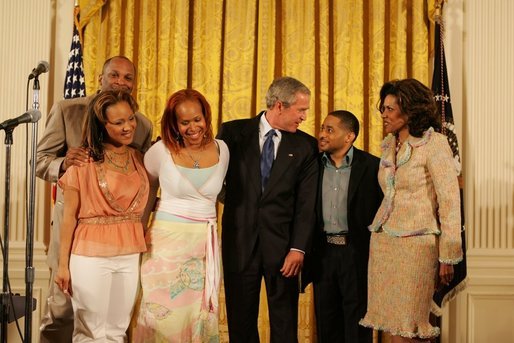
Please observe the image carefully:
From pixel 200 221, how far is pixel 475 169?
2.81 metres

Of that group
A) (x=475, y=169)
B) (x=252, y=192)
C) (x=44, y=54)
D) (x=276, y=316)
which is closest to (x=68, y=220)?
(x=252, y=192)

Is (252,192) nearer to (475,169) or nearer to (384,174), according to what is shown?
(384,174)

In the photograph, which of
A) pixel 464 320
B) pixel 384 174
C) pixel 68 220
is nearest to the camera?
pixel 68 220

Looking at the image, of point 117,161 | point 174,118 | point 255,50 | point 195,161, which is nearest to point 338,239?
point 195,161

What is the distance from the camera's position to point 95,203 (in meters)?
3.42

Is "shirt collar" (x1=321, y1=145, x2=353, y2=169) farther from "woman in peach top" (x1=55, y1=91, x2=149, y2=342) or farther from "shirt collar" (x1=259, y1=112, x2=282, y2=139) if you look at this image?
"woman in peach top" (x1=55, y1=91, x2=149, y2=342)

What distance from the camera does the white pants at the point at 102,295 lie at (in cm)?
337

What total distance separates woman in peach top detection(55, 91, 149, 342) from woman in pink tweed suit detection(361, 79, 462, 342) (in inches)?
52.0

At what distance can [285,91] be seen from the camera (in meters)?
4.12

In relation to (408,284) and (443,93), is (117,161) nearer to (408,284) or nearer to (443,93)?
(408,284)

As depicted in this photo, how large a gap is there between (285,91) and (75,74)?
6.64 ft

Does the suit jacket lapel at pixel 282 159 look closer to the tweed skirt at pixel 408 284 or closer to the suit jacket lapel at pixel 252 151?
the suit jacket lapel at pixel 252 151

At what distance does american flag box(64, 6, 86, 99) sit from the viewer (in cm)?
536

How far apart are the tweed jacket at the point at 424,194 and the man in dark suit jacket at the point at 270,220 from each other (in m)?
0.48
